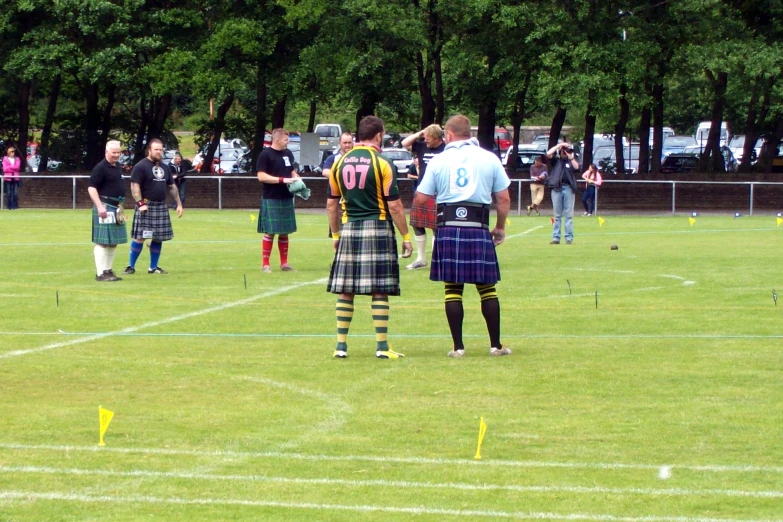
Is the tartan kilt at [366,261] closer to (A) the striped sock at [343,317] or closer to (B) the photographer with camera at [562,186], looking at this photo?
(A) the striped sock at [343,317]

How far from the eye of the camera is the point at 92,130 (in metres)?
37.4

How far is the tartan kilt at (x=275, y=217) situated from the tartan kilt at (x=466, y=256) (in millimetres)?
6414

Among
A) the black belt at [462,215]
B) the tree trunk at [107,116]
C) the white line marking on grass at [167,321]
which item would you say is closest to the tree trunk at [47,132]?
the tree trunk at [107,116]

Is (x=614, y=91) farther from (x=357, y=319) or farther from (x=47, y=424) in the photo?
(x=47, y=424)

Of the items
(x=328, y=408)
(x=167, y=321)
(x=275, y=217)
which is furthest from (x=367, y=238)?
(x=275, y=217)

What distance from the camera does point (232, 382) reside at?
7.89 meters

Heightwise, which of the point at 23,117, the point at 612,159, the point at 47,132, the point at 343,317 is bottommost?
the point at 343,317

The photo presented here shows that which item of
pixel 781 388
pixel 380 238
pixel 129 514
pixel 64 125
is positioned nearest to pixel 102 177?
pixel 380 238

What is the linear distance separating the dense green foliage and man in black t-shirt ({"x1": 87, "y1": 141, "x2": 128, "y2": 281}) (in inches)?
759

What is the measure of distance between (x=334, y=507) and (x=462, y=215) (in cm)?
390

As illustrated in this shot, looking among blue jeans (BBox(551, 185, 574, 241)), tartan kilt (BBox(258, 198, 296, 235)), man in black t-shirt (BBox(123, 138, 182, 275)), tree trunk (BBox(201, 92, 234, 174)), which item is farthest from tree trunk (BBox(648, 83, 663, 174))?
man in black t-shirt (BBox(123, 138, 182, 275))

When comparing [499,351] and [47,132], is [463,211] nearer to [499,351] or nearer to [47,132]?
[499,351]

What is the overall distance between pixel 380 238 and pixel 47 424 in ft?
9.54

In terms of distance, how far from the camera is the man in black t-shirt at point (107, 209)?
13898 millimetres
